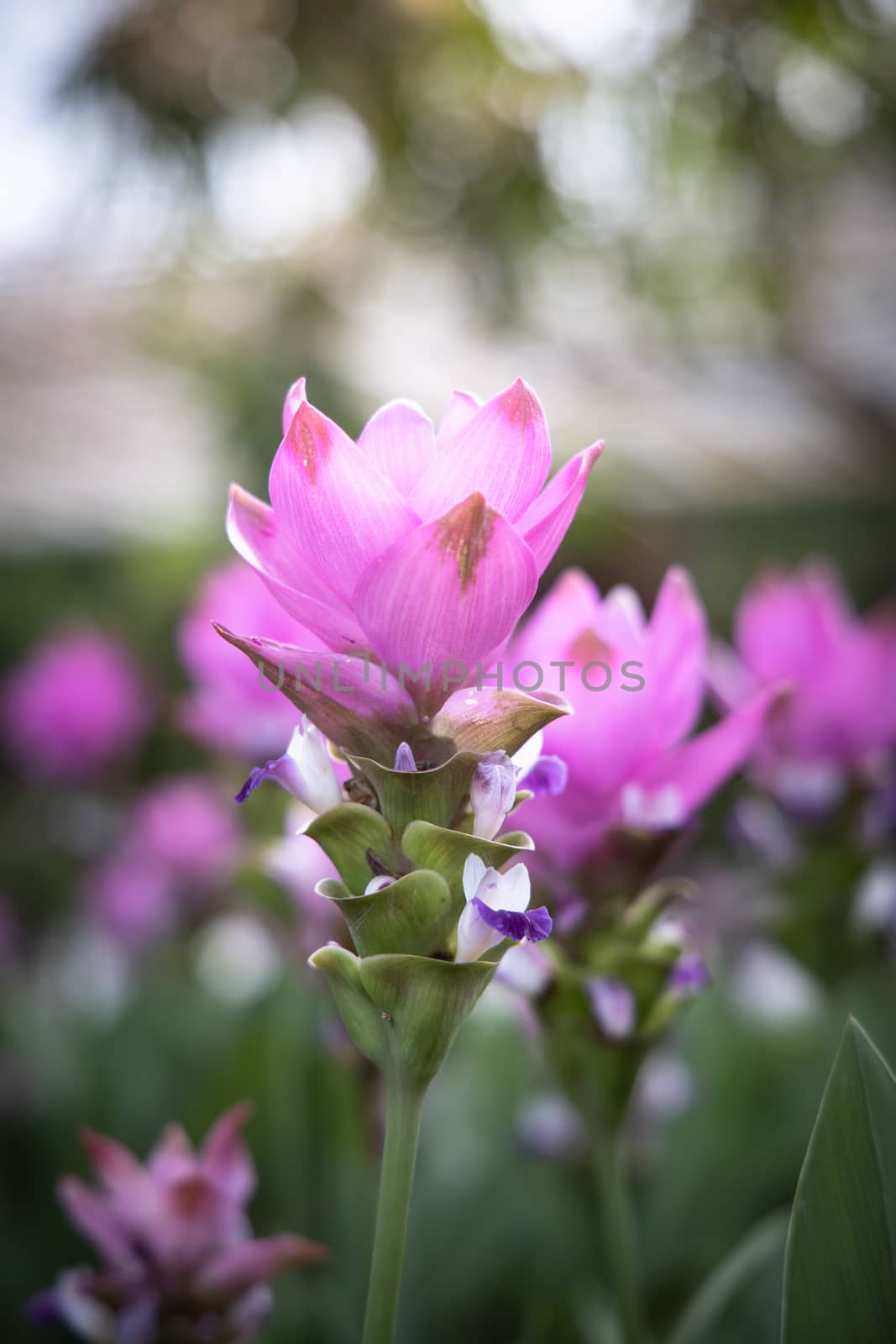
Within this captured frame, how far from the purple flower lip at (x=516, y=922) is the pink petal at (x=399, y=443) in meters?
0.20

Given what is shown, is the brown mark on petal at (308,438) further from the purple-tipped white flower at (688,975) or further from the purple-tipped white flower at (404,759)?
the purple-tipped white flower at (688,975)

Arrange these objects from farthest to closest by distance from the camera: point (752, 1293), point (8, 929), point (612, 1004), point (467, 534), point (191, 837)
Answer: point (8, 929) < point (191, 837) < point (752, 1293) < point (612, 1004) < point (467, 534)

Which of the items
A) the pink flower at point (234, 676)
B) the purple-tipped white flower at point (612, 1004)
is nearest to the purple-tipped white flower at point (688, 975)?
the purple-tipped white flower at point (612, 1004)

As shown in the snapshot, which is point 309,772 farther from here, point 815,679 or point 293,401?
point 815,679

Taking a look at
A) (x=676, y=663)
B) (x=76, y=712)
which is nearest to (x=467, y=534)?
(x=676, y=663)

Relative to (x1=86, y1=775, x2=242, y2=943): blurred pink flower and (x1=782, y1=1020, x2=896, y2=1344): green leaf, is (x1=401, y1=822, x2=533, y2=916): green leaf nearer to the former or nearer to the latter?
(x1=782, y1=1020, x2=896, y2=1344): green leaf

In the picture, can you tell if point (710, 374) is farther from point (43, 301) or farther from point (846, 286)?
point (43, 301)

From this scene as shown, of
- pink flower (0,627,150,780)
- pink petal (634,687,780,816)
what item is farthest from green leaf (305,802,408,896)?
pink flower (0,627,150,780)

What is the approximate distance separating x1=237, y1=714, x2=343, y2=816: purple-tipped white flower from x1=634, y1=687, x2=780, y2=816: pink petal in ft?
0.72

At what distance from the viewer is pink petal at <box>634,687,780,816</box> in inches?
22.7

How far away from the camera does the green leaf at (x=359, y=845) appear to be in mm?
415

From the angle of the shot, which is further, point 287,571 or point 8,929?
point 8,929

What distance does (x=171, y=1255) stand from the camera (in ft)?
1.89

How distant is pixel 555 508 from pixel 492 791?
0.40 feet
